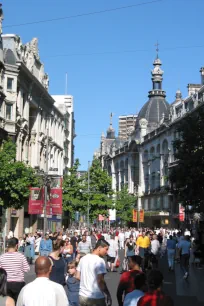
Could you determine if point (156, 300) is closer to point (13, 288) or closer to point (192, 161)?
point (13, 288)

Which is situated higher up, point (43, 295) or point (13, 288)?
point (43, 295)

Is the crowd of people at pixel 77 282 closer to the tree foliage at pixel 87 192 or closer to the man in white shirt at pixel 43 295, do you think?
the man in white shirt at pixel 43 295

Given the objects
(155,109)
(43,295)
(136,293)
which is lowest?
(136,293)

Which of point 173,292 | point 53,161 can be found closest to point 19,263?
point 173,292

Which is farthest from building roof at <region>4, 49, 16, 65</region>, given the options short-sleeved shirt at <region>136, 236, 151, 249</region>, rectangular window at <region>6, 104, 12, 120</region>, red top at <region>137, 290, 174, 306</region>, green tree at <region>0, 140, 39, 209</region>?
red top at <region>137, 290, 174, 306</region>

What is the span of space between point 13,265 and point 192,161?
18.7 metres

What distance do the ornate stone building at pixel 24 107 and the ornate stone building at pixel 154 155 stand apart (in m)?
17.4

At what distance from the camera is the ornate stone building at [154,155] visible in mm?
82188

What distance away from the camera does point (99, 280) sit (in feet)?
27.5

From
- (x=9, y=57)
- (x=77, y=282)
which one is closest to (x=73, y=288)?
(x=77, y=282)

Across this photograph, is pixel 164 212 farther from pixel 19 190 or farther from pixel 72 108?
pixel 19 190

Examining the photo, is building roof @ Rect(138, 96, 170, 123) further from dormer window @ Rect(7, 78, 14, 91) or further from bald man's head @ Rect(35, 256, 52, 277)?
bald man's head @ Rect(35, 256, 52, 277)

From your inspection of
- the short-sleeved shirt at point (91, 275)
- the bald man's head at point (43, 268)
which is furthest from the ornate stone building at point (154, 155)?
the bald man's head at point (43, 268)

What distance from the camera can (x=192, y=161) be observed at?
27406 mm
